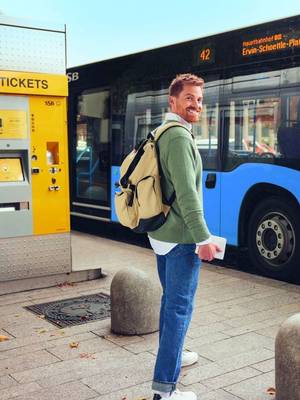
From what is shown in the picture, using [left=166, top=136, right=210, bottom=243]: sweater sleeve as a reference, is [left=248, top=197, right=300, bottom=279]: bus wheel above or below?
below

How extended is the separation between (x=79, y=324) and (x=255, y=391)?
195 cm

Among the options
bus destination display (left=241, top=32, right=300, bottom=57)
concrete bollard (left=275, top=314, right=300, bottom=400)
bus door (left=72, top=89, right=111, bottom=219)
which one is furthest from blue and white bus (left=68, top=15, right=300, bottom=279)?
concrete bollard (left=275, top=314, right=300, bottom=400)

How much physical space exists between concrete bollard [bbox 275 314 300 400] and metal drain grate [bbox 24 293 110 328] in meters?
2.26

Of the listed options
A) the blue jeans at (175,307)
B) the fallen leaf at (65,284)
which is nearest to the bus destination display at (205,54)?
the fallen leaf at (65,284)

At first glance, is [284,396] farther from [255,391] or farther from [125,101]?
[125,101]

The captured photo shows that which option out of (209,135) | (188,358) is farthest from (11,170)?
(188,358)

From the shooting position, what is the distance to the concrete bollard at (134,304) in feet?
15.5

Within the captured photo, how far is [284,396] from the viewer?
3410 millimetres

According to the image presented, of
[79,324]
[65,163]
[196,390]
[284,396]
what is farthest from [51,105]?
[284,396]

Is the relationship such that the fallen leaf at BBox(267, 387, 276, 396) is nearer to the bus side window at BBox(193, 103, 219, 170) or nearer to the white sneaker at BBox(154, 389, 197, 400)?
the white sneaker at BBox(154, 389, 197, 400)

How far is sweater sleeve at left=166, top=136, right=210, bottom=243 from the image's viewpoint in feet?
10.3

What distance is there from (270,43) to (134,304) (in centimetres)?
407

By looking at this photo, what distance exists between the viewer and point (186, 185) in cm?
316

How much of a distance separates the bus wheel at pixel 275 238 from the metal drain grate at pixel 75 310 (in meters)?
2.31
